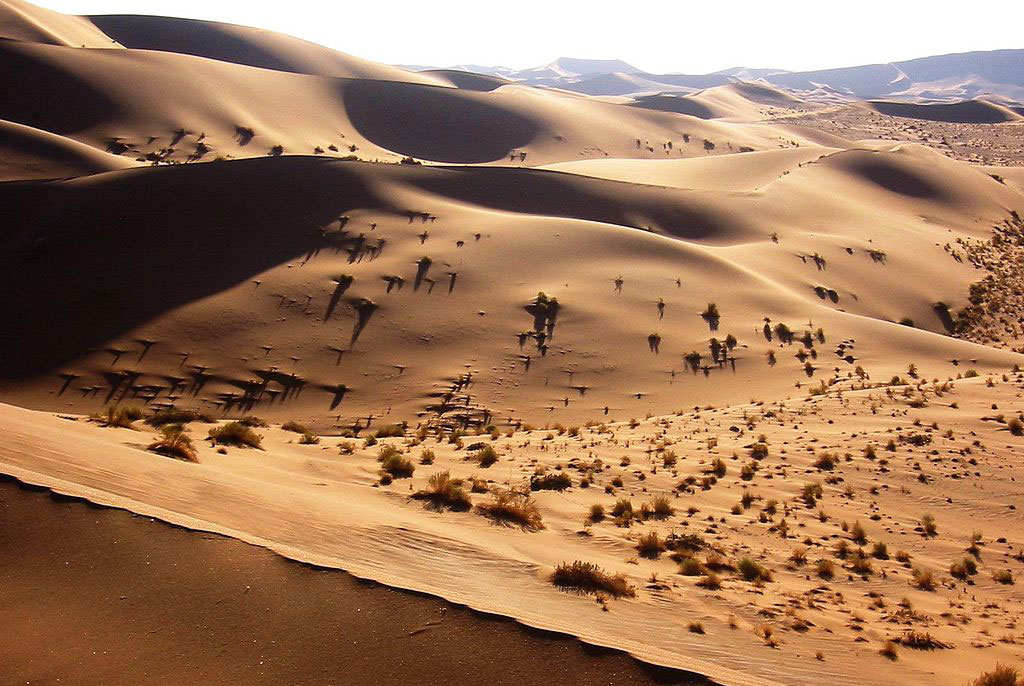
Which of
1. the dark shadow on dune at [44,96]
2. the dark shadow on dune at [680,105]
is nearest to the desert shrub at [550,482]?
the dark shadow on dune at [44,96]

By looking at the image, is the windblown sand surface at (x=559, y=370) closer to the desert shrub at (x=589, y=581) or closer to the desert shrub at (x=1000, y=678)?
the desert shrub at (x=589, y=581)

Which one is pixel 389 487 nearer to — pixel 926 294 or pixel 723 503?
pixel 723 503

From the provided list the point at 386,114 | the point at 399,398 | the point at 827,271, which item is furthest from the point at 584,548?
the point at 386,114

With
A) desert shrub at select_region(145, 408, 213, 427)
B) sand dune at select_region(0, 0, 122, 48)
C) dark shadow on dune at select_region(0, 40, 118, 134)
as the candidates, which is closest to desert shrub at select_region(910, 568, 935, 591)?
desert shrub at select_region(145, 408, 213, 427)

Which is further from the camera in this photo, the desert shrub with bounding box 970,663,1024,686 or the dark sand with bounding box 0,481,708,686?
the desert shrub with bounding box 970,663,1024,686

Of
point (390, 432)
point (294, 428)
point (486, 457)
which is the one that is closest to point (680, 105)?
point (390, 432)

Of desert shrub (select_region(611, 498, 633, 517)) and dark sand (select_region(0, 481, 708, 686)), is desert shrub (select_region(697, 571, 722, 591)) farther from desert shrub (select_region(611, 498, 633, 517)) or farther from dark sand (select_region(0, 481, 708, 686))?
dark sand (select_region(0, 481, 708, 686))
